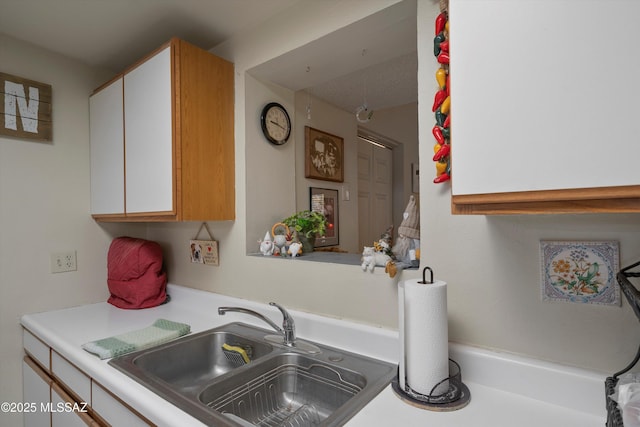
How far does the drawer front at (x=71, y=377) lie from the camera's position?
3.84ft

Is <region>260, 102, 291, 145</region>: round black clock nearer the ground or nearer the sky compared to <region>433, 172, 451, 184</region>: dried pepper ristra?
nearer the sky

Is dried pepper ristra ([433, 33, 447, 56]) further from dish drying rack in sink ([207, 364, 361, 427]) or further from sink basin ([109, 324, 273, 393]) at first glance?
sink basin ([109, 324, 273, 393])

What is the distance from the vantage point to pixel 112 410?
3.44ft

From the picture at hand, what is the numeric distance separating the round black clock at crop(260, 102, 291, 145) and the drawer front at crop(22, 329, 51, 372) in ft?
4.48

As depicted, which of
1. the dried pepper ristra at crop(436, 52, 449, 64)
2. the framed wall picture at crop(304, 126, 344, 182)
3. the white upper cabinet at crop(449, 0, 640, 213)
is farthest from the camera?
the framed wall picture at crop(304, 126, 344, 182)

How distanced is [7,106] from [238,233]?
4.27 ft

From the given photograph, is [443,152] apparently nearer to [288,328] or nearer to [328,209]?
[288,328]

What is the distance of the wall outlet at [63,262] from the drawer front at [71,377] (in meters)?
0.59

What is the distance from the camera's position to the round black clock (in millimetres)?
1698

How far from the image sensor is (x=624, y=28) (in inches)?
21.6

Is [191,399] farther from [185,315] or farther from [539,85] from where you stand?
[539,85]

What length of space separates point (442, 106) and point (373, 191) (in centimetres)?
198

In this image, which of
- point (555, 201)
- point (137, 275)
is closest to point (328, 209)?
point (137, 275)

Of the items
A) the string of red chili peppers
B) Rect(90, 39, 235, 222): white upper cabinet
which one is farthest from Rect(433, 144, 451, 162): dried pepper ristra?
Rect(90, 39, 235, 222): white upper cabinet
